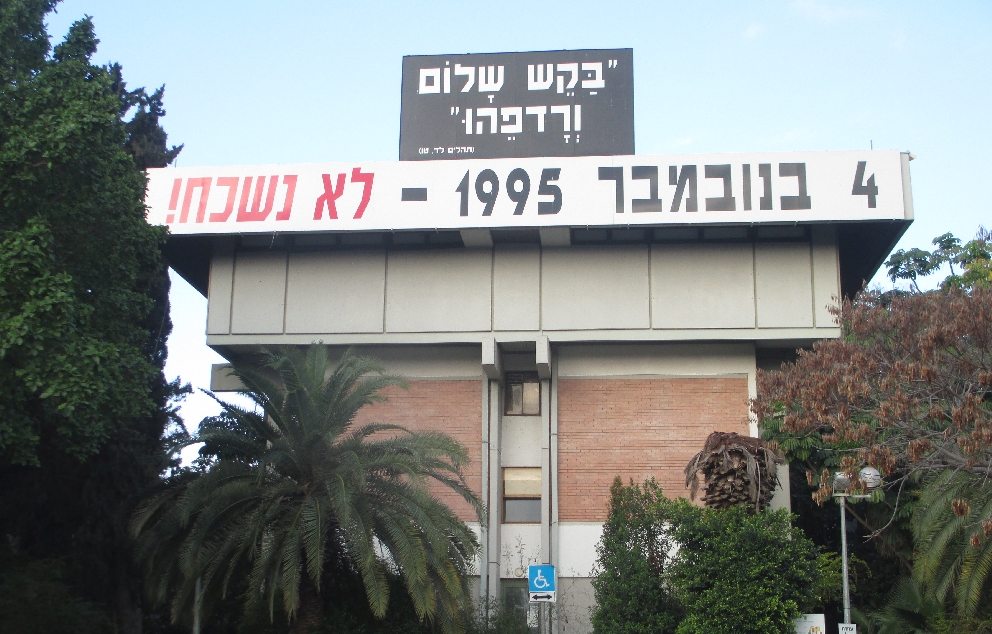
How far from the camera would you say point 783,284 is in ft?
85.0

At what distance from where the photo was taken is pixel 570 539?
84.8 feet

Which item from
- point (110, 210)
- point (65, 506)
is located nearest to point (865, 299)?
point (110, 210)

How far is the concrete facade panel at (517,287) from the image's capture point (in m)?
26.3

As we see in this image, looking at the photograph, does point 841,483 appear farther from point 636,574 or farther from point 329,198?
point 329,198

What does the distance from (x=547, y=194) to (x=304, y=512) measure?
386 inches

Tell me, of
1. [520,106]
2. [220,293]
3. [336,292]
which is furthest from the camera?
[520,106]

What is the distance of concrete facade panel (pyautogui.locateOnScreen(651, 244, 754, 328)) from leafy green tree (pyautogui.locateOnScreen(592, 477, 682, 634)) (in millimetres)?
4626

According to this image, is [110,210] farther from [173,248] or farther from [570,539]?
[570,539]

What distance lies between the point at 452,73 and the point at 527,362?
322 inches

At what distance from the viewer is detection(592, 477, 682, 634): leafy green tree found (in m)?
21.9

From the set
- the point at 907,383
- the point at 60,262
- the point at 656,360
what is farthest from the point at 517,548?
the point at 60,262

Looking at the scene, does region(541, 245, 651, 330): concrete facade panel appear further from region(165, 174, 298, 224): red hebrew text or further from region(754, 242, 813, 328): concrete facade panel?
region(165, 174, 298, 224): red hebrew text

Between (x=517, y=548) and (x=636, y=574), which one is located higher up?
(x=517, y=548)

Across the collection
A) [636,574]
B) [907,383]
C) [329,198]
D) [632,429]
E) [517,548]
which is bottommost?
[636,574]
